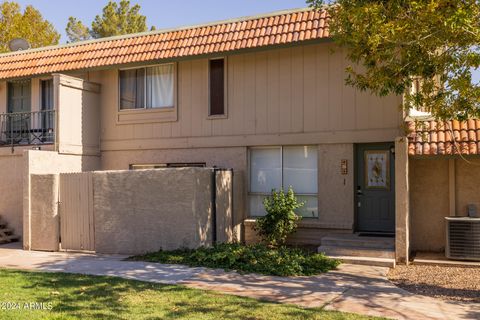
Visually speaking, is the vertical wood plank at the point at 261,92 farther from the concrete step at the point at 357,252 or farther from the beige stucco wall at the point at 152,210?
the concrete step at the point at 357,252

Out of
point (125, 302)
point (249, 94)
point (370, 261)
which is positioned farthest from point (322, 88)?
point (125, 302)

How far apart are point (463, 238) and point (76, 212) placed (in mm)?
8948

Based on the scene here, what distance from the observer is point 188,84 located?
548 inches

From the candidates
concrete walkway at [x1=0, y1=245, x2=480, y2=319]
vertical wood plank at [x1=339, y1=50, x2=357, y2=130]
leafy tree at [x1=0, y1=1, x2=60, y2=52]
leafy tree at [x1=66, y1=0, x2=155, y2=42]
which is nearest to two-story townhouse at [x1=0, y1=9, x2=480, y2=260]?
vertical wood plank at [x1=339, y1=50, x2=357, y2=130]

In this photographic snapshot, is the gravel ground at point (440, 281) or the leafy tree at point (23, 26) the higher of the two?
the leafy tree at point (23, 26)

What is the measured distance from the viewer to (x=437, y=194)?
1129 centimetres

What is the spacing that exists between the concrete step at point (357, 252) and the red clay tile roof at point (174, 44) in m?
5.00

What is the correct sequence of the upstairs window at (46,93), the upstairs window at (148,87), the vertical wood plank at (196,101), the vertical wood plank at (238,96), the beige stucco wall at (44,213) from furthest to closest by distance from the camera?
1. the upstairs window at (46,93)
2. the upstairs window at (148,87)
3. the vertical wood plank at (196,101)
4. the vertical wood plank at (238,96)
5. the beige stucco wall at (44,213)

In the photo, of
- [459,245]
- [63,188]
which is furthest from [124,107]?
[459,245]

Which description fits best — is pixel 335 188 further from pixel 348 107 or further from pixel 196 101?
pixel 196 101

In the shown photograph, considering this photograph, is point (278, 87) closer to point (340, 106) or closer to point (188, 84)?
point (340, 106)

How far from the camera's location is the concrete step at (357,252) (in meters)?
10.3

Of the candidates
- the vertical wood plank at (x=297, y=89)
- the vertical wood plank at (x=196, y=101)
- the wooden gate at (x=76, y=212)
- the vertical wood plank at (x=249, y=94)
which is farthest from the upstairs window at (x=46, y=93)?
the vertical wood plank at (x=297, y=89)

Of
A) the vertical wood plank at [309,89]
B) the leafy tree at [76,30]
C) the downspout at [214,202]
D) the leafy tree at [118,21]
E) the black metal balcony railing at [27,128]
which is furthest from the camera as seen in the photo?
the leafy tree at [76,30]
